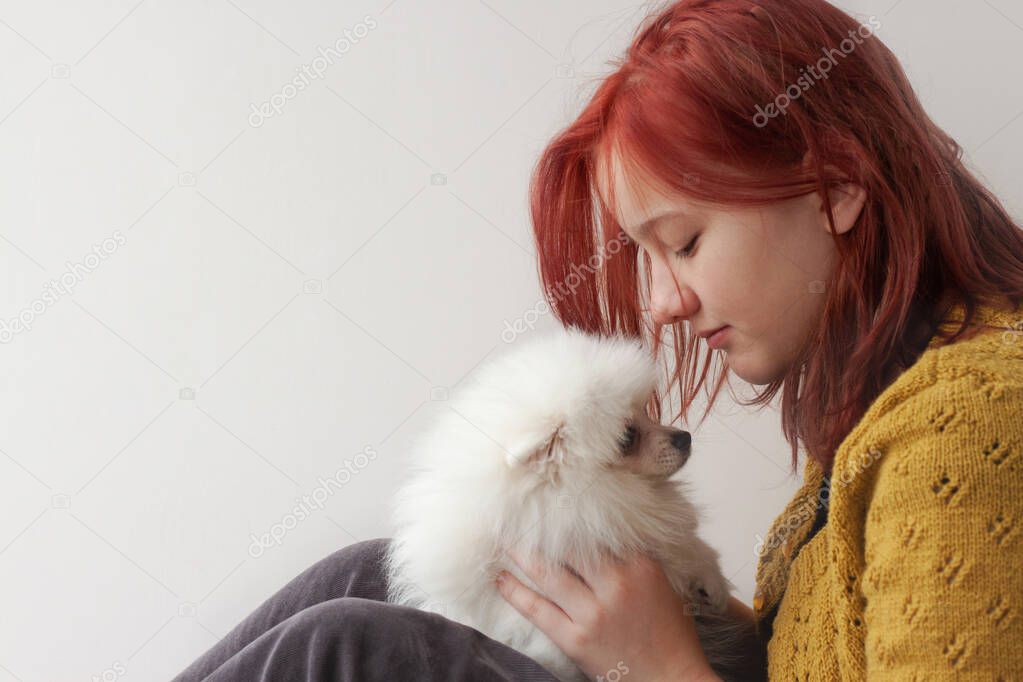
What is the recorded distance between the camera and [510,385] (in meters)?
1.30

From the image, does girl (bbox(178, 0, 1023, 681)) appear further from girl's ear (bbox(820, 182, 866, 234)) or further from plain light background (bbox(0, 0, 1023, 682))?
plain light background (bbox(0, 0, 1023, 682))

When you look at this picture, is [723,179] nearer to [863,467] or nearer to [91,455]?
[863,467]

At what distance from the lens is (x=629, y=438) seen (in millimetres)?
1320

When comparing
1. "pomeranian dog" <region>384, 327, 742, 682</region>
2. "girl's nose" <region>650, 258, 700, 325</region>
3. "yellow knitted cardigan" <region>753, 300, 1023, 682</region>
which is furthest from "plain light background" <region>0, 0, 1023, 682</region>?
"yellow knitted cardigan" <region>753, 300, 1023, 682</region>

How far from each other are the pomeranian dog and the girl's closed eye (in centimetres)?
20

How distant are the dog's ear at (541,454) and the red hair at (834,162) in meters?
0.34

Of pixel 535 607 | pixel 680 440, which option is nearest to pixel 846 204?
pixel 680 440

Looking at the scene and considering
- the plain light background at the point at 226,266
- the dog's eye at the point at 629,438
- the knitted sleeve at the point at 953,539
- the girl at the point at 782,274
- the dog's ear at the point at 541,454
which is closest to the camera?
the knitted sleeve at the point at 953,539

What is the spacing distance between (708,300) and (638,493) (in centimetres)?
30

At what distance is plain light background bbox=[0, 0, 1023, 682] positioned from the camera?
1.96 m

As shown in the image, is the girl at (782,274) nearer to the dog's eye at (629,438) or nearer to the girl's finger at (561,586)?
the girl's finger at (561,586)

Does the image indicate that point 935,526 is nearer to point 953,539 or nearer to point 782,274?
point 953,539

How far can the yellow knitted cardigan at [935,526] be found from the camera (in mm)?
854

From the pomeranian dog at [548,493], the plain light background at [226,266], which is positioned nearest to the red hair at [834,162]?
the pomeranian dog at [548,493]
